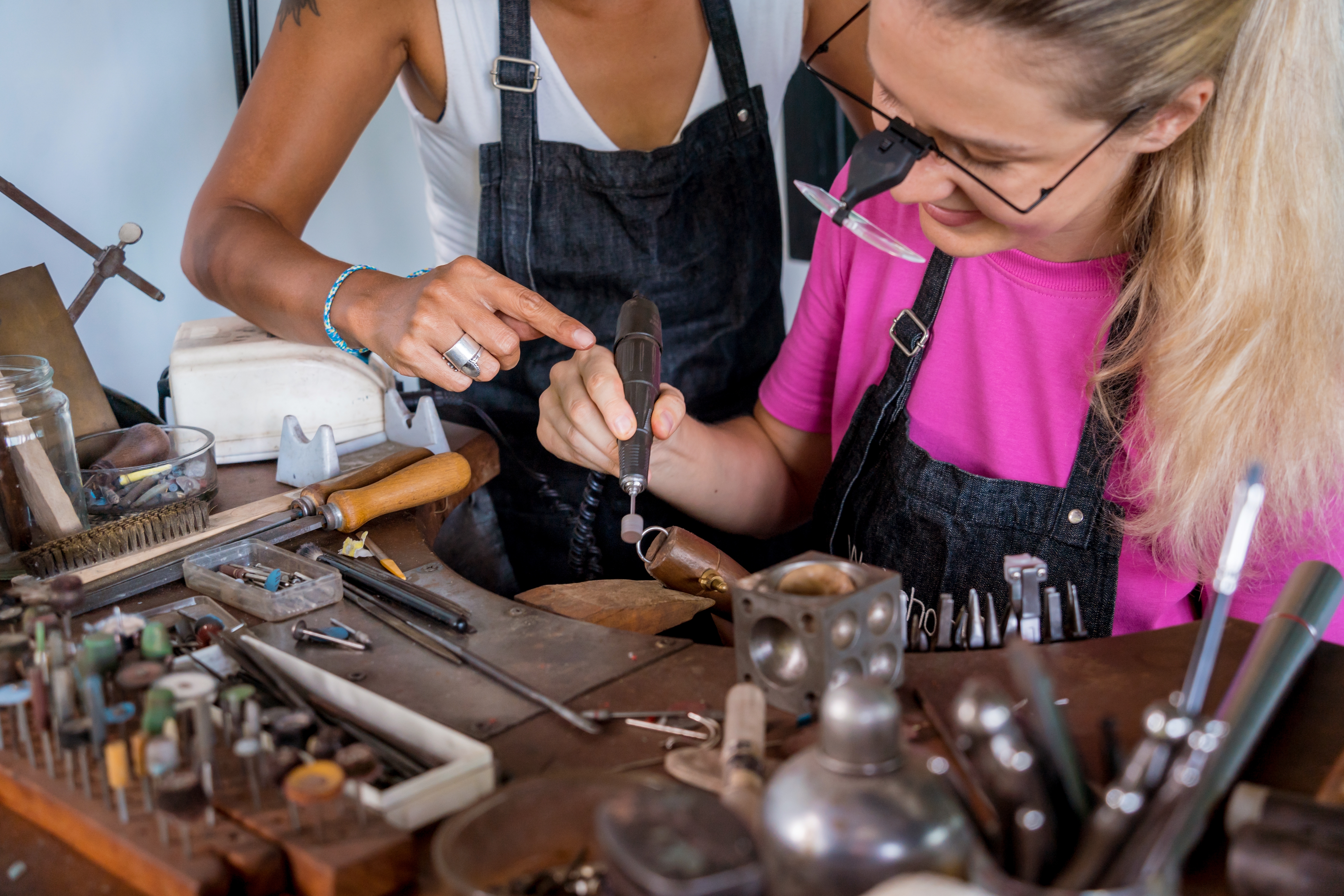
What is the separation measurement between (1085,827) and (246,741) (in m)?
0.59

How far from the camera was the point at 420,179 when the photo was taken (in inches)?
131

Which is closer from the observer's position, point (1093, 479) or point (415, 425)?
point (1093, 479)

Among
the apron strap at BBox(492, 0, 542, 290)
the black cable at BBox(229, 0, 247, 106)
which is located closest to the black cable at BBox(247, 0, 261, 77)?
the black cable at BBox(229, 0, 247, 106)

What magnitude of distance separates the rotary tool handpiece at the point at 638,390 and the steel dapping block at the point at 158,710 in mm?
552

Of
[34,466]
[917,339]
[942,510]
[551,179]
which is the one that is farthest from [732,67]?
[34,466]

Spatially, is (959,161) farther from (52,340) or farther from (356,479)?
(52,340)

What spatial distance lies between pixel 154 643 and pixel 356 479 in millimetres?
570

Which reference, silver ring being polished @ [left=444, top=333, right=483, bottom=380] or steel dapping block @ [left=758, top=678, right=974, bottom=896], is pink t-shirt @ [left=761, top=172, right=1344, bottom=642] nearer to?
silver ring being polished @ [left=444, top=333, right=483, bottom=380]

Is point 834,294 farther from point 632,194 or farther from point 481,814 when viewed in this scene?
point 481,814

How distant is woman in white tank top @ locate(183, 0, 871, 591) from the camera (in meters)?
1.71

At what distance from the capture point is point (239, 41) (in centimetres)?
267

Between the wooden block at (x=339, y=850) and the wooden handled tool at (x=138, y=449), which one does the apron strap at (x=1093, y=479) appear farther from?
the wooden handled tool at (x=138, y=449)

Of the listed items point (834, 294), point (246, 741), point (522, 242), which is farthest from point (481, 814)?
point (522, 242)

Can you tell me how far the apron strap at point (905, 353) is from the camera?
5.13 feet
